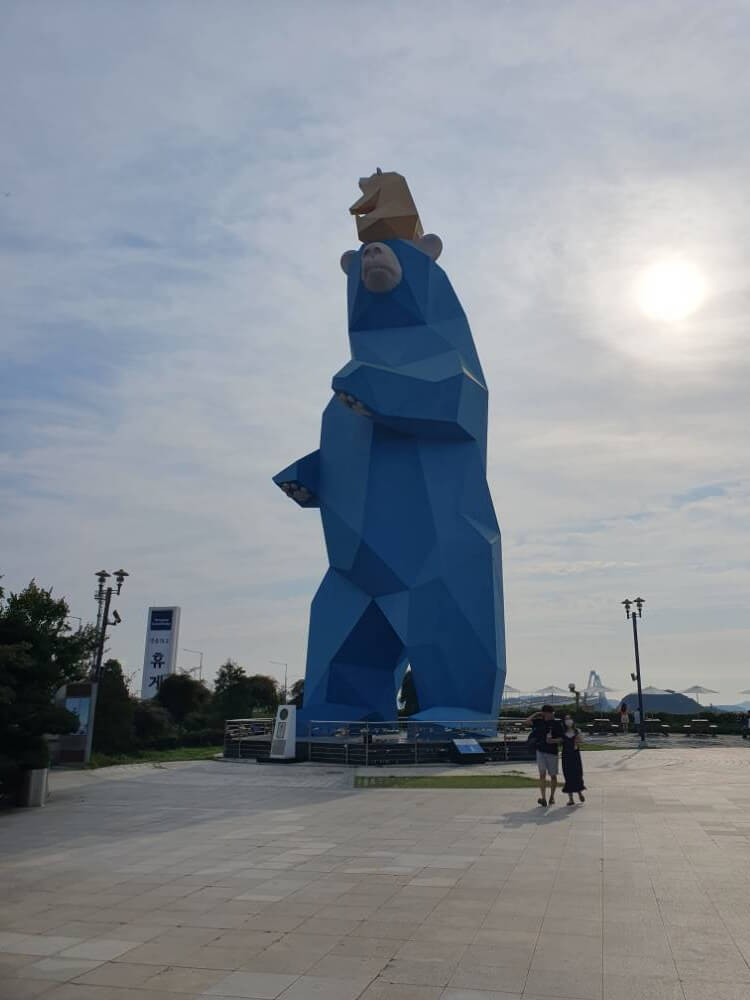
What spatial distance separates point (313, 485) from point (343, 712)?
248 inches

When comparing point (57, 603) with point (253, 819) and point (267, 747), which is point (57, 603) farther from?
point (253, 819)

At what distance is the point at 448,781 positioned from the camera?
1449 cm

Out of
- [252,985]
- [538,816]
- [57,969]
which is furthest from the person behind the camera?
[538,816]

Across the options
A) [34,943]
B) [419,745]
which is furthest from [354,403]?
[34,943]

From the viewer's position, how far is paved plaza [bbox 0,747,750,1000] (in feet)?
14.9

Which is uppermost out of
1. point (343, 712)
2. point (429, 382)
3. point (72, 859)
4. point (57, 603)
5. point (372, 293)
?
point (372, 293)

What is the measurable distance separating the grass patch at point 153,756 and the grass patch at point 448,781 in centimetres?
817

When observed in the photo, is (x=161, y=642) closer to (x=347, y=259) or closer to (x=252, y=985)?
(x=347, y=259)

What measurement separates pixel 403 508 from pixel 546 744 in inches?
446

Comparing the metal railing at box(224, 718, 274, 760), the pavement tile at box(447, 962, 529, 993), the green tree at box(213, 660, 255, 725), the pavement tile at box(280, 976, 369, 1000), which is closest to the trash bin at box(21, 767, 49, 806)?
the metal railing at box(224, 718, 274, 760)

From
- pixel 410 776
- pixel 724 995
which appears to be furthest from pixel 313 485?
pixel 724 995

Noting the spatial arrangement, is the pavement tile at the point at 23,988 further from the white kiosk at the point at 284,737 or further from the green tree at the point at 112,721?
the green tree at the point at 112,721

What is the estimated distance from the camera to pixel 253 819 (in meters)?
10.6

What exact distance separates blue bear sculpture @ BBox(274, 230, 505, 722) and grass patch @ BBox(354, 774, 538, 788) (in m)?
5.07
